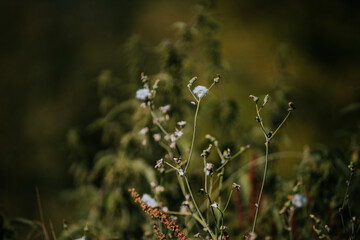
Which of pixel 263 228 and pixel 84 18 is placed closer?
pixel 263 228

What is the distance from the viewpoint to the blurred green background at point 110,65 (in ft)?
5.68

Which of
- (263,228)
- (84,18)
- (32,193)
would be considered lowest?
(32,193)

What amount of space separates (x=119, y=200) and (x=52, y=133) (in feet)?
3.92

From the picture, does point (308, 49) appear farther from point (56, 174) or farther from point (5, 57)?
point (5, 57)

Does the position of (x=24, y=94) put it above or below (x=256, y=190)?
above

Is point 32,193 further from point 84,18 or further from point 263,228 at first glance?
point 263,228

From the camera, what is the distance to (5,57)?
2217mm

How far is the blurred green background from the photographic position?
1.73m

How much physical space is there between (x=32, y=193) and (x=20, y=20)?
4.43 ft

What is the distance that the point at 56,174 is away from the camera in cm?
212

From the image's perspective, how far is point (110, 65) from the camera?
6.54ft

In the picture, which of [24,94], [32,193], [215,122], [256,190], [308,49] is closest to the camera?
[256,190]

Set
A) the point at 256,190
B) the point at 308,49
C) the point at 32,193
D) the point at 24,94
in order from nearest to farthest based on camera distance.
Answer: the point at 256,190 → the point at 308,49 → the point at 32,193 → the point at 24,94

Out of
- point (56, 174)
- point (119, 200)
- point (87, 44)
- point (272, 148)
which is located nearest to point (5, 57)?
point (87, 44)
